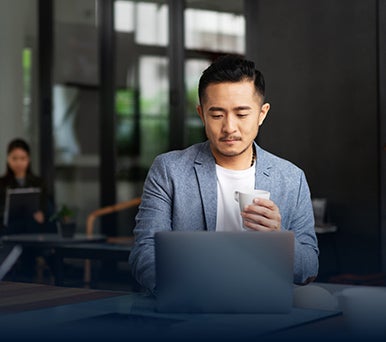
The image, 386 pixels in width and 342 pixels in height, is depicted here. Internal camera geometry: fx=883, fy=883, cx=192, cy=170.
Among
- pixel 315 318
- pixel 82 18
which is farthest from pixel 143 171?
pixel 315 318

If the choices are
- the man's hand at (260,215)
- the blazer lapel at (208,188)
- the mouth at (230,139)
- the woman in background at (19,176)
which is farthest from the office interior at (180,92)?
the man's hand at (260,215)

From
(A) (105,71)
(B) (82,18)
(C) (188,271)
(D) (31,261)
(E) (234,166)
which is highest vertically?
(B) (82,18)

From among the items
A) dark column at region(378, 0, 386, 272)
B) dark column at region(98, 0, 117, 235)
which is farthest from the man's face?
dark column at region(98, 0, 117, 235)

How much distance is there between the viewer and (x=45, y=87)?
9.37 m

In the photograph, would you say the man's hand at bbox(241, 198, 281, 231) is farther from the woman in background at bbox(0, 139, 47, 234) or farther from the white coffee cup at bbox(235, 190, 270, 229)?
the woman in background at bbox(0, 139, 47, 234)

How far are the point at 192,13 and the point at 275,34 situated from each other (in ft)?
5.61

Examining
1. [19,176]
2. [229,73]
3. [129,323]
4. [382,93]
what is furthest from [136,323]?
[19,176]

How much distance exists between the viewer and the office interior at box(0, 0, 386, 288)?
6.68 meters

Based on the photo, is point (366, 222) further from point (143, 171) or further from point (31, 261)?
point (143, 171)

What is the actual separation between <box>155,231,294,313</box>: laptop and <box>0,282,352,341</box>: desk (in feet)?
0.11

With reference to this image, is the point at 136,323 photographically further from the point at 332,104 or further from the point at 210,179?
the point at 332,104

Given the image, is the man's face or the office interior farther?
the office interior

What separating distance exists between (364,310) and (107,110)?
24.4 ft

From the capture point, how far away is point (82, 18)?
9.45m
